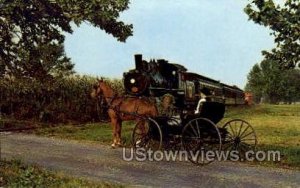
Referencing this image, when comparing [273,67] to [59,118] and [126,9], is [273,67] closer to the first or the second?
[59,118]

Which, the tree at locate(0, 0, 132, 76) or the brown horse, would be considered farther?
the brown horse

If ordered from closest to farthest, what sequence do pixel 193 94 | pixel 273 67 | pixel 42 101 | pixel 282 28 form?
pixel 282 28
pixel 193 94
pixel 42 101
pixel 273 67

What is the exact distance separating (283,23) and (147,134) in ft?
18.1

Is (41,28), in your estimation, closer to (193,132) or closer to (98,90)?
(193,132)

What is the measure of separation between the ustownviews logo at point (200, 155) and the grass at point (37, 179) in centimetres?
389

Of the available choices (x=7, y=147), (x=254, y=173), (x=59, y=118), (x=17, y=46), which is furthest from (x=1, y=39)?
(x=59, y=118)

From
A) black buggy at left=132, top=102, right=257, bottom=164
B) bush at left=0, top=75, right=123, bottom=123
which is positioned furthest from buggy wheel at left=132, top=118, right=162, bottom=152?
bush at left=0, top=75, right=123, bottom=123

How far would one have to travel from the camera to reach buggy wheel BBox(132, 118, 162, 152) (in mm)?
15117

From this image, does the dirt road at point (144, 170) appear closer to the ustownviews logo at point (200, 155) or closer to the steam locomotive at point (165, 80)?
the ustownviews logo at point (200, 155)

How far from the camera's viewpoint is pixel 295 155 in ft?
52.1

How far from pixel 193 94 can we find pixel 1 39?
656 centimetres

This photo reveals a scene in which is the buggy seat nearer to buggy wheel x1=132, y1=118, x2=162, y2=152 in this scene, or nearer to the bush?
buggy wheel x1=132, y1=118, x2=162, y2=152

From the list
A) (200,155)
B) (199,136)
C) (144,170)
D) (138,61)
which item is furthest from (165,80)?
(144,170)

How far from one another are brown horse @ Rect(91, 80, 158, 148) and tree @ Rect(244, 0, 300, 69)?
4792mm
